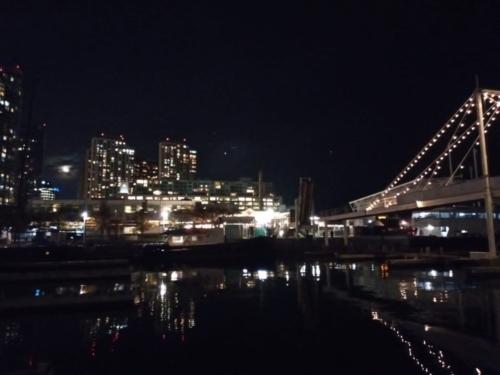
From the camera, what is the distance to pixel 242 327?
14.5m

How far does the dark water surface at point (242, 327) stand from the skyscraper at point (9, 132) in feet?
317

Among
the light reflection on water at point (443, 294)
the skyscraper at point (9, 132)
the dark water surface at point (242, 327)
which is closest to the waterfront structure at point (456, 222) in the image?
the light reflection on water at point (443, 294)

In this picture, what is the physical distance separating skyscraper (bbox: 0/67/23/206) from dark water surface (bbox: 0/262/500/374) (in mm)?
96739

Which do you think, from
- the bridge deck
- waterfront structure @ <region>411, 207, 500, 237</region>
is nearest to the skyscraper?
waterfront structure @ <region>411, 207, 500, 237</region>

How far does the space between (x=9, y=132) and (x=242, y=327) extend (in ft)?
387

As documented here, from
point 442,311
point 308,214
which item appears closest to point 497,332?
point 442,311

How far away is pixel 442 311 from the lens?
A: 1630 cm

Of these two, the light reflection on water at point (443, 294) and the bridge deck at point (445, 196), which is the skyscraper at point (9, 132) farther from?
the light reflection on water at point (443, 294)

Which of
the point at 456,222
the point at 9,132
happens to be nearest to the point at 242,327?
the point at 456,222

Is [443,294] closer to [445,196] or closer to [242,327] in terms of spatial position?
[242,327]

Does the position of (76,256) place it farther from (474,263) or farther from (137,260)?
(474,263)

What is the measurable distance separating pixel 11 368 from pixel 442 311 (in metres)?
14.5

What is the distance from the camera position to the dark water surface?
10.7 m

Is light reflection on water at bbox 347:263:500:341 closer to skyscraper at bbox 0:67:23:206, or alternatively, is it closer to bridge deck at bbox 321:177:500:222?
bridge deck at bbox 321:177:500:222
